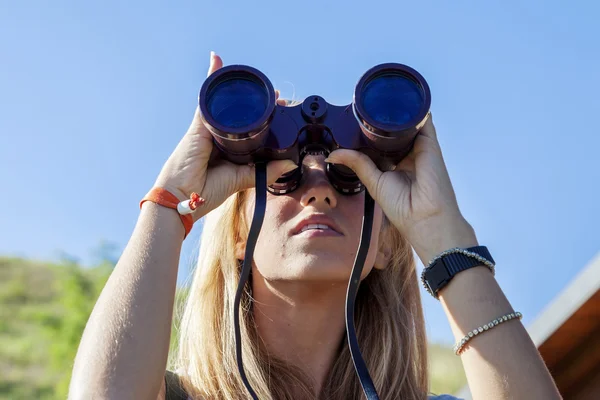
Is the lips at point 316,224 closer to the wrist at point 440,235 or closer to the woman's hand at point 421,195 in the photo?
the woman's hand at point 421,195

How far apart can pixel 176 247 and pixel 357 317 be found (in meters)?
0.82

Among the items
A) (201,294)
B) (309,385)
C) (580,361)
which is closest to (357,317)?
(309,385)

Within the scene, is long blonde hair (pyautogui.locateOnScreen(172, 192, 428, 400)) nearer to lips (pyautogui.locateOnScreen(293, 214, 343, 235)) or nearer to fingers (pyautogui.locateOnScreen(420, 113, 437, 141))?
lips (pyautogui.locateOnScreen(293, 214, 343, 235))

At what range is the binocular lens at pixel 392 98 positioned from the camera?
7.00ft

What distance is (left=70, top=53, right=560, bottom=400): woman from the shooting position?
191cm

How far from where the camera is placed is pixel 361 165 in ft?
7.28

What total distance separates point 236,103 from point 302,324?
27.6 inches

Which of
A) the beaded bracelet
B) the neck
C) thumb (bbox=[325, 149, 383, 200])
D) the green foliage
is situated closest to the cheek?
the neck

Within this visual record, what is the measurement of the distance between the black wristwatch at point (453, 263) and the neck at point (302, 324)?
1.53ft

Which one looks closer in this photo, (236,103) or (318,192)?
(236,103)

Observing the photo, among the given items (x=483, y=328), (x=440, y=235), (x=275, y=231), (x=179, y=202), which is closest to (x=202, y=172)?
(x=179, y=202)

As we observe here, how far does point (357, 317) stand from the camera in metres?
2.70

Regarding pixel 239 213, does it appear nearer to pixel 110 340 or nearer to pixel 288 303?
pixel 288 303

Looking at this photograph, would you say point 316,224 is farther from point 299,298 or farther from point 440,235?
point 440,235
